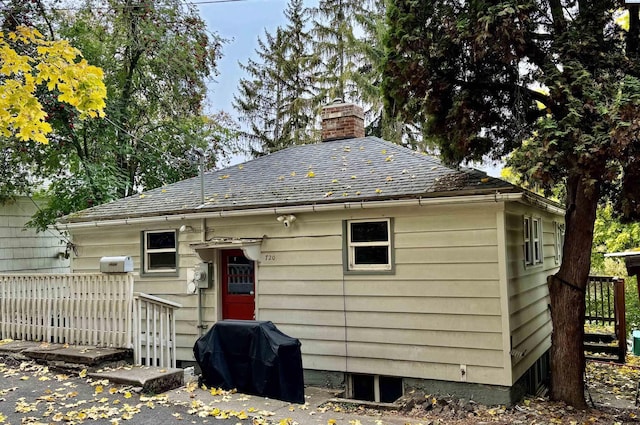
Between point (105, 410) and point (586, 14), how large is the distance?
7.61 meters

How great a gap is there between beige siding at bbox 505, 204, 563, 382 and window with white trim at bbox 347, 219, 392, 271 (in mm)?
1858

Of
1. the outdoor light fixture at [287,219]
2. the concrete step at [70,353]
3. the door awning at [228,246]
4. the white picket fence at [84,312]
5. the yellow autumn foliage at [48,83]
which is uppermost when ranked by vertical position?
the yellow autumn foliage at [48,83]

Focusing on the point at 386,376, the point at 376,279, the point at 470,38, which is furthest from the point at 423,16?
the point at 386,376

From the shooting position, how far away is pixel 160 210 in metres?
10.1

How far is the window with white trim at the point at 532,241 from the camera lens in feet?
30.8

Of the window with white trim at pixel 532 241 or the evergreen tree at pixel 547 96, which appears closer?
the evergreen tree at pixel 547 96

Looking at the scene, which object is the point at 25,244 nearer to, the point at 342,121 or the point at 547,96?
the point at 342,121

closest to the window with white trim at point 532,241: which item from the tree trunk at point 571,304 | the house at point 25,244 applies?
the tree trunk at point 571,304

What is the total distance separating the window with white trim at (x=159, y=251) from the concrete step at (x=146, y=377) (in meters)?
3.34

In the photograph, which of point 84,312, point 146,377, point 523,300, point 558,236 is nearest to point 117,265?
point 84,312

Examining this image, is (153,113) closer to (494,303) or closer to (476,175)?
(476,175)

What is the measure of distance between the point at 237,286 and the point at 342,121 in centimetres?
489

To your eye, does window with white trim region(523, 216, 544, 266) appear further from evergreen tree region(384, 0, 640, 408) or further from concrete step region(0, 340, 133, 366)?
concrete step region(0, 340, 133, 366)

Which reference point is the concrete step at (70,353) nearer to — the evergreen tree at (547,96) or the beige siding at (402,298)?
the beige siding at (402,298)
